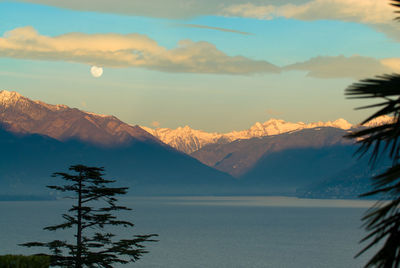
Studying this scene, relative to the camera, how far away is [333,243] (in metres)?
179

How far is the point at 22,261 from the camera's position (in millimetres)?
17203

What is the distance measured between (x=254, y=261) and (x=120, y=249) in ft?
355

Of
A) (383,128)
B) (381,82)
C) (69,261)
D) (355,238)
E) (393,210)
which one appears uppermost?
(381,82)

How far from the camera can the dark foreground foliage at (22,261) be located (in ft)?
54.3

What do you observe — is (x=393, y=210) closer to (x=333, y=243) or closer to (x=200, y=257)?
(x=200, y=257)

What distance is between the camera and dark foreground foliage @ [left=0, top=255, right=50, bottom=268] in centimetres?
1655

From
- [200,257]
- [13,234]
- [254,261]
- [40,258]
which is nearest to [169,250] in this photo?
[200,257]

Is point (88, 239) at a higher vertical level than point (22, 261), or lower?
lower

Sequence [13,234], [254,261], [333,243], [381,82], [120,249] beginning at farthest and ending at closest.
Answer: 1. [13,234]
2. [333,243]
3. [254,261]
4. [120,249]
5. [381,82]

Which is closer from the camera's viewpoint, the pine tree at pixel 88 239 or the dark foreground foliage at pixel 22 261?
the dark foreground foliage at pixel 22 261

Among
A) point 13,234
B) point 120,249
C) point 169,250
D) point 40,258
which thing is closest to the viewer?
point 40,258

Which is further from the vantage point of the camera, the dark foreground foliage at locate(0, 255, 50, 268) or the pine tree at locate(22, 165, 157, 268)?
the pine tree at locate(22, 165, 157, 268)

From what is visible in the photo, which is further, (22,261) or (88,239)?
(88,239)

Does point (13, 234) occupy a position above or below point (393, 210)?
below
